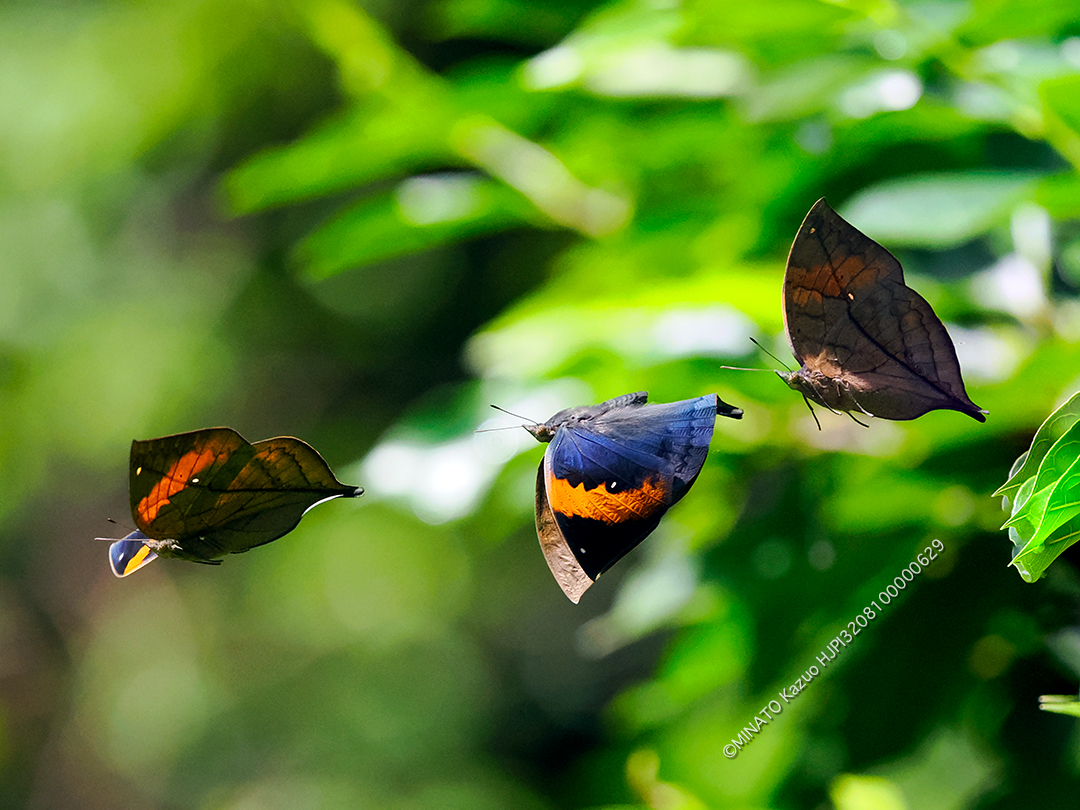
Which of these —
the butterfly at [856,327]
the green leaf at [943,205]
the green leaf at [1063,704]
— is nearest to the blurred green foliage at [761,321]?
the green leaf at [943,205]

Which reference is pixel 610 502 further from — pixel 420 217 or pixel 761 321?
pixel 420 217

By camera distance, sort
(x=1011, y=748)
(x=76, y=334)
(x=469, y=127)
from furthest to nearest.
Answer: (x=76, y=334), (x=469, y=127), (x=1011, y=748)

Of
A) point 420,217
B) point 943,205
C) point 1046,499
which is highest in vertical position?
point 1046,499

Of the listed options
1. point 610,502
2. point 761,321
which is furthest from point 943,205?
point 610,502

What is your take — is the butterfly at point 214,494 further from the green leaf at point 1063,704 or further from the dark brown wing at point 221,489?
the green leaf at point 1063,704

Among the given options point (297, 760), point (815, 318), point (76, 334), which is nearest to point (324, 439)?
point (76, 334)

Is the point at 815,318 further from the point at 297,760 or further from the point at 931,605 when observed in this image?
the point at 297,760

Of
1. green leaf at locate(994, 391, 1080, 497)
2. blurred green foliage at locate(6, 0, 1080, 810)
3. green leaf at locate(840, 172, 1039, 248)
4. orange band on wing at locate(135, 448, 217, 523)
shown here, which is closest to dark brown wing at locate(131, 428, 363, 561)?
orange band on wing at locate(135, 448, 217, 523)

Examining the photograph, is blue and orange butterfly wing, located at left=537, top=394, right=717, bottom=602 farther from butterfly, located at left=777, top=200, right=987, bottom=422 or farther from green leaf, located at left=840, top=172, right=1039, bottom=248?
green leaf, located at left=840, top=172, right=1039, bottom=248
